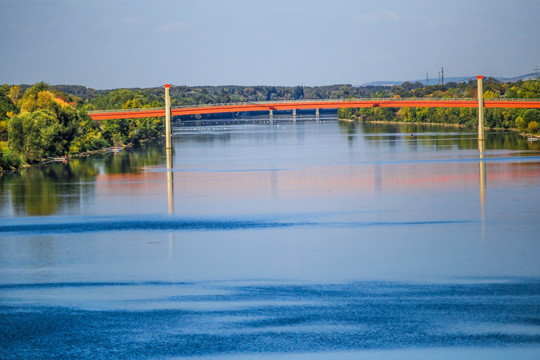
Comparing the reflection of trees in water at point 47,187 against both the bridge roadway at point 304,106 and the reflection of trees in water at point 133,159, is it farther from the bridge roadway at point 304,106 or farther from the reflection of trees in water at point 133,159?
the bridge roadway at point 304,106

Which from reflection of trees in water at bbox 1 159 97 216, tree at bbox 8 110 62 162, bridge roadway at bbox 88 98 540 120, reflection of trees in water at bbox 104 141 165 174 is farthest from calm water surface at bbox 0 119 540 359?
bridge roadway at bbox 88 98 540 120

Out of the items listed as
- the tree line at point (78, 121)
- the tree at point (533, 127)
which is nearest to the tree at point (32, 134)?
the tree line at point (78, 121)

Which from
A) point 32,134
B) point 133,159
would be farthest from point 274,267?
point 133,159

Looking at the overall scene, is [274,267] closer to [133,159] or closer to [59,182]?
[59,182]

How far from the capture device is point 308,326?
14414mm

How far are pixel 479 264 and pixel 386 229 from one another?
5128mm

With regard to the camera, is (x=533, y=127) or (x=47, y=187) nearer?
(x=47, y=187)

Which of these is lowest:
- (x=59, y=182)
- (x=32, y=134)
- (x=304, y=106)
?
(x=59, y=182)

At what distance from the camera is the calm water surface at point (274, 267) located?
1388cm

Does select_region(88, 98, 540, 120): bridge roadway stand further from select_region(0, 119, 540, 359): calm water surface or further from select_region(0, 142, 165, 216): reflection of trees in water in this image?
select_region(0, 119, 540, 359): calm water surface

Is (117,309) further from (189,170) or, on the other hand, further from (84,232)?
(189,170)

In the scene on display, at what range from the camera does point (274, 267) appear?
19.0m

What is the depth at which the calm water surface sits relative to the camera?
45.5 ft

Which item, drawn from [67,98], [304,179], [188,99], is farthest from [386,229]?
[188,99]
